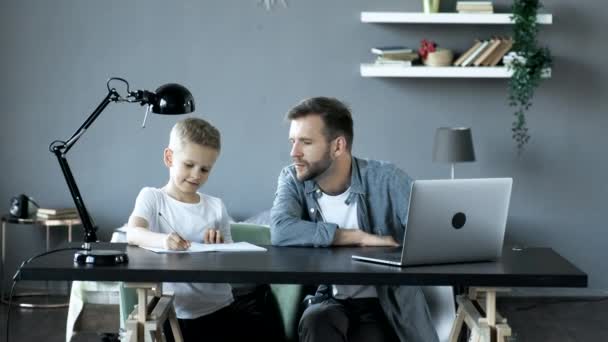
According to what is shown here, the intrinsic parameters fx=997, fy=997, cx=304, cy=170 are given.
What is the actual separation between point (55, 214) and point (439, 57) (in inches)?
95.9

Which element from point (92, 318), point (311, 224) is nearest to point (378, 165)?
point (311, 224)

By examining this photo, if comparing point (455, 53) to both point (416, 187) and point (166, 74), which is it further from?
point (416, 187)

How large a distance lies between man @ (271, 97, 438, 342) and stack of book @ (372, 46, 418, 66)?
8.86ft

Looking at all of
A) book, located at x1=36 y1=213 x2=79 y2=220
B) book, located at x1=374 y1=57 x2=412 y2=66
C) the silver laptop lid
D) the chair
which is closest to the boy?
the chair

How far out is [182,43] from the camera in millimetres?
6121

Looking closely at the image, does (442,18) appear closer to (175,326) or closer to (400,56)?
(400,56)

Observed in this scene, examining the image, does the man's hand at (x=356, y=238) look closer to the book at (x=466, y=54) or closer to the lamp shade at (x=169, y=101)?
the lamp shade at (x=169, y=101)

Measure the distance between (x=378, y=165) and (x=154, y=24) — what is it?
3202 mm

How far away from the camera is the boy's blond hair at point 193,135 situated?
307cm

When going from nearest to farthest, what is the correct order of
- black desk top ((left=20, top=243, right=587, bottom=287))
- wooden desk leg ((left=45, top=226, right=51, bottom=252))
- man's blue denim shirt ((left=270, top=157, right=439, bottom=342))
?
1. black desk top ((left=20, top=243, right=587, bottom=287))
2. man's blue denim shirt ((left=270, top=157, right=439, bottom=342))
3. wooden desk leg ((left=45, top=226, right=51, bottom=252))

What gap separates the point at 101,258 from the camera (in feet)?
8.62

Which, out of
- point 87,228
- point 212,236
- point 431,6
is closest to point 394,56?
point 431,6

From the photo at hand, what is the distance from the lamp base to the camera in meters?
2.63

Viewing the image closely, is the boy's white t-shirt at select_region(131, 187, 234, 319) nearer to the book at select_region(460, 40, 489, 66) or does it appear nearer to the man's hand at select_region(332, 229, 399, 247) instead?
the man's hand at select_region(332, 229, 399, 247)
